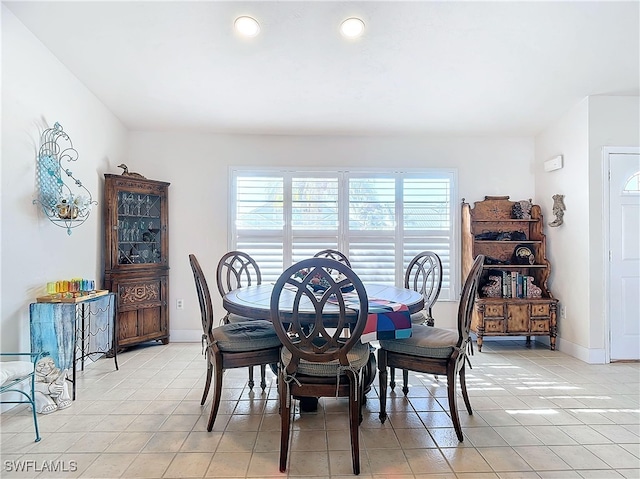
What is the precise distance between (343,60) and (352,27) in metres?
0.36

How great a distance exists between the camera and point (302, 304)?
2.18m

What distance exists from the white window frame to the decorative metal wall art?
60.1 inches

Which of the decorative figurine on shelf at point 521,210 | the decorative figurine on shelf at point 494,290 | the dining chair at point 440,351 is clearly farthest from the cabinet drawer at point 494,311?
the dining chair at point 440,351

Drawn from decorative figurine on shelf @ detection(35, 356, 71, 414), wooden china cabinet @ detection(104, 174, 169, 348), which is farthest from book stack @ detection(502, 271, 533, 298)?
decorative figurine on shelf @ detection(35, 356, 71, 414)

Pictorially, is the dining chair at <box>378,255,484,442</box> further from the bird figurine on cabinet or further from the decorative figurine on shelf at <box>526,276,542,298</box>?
the bird figurine on cabinet

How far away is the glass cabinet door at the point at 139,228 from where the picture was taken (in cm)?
379

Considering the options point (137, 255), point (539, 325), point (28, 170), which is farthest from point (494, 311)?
point (28, 170)

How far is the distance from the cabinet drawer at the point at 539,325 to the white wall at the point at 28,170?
175 inches

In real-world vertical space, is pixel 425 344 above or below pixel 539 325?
above

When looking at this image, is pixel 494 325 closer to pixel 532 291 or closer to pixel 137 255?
pixel 532 291

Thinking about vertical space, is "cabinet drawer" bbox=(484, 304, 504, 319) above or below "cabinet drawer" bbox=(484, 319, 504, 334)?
above

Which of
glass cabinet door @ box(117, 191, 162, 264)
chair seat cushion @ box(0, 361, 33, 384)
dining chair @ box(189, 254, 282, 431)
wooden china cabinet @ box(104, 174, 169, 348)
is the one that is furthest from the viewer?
glass cabinet door @ box(117, 191, 162, 264)

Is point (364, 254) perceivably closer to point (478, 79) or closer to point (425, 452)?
point (478, 79)

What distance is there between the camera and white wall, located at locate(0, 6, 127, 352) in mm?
2469
